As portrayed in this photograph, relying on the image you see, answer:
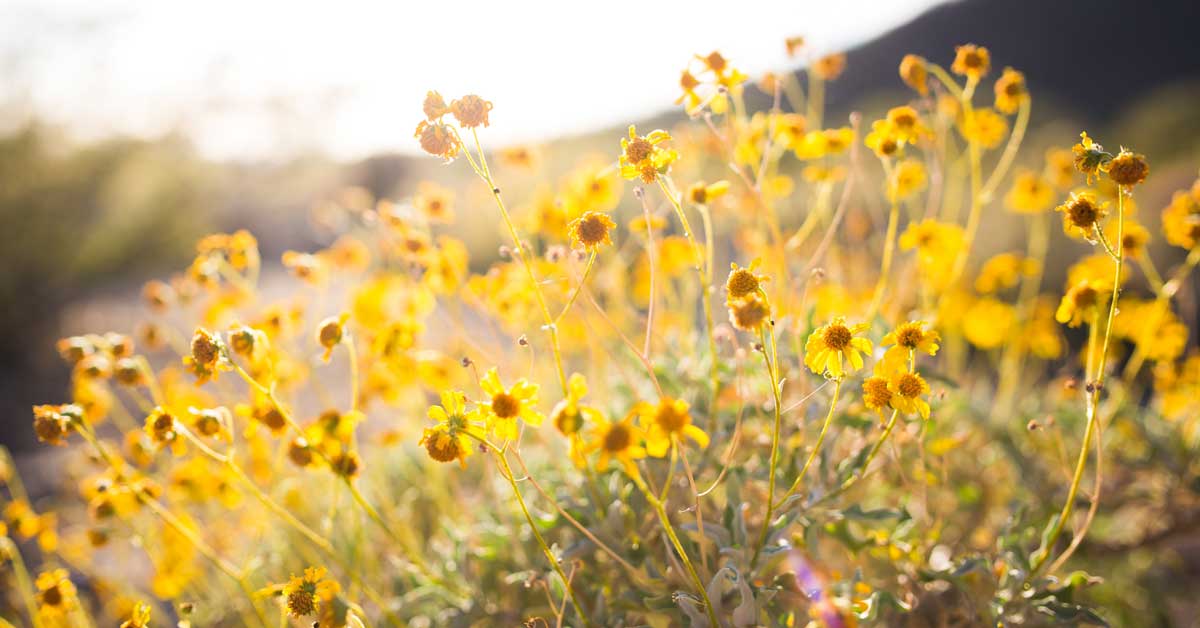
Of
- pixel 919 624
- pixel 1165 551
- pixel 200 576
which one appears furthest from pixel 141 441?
pixel 1165 551

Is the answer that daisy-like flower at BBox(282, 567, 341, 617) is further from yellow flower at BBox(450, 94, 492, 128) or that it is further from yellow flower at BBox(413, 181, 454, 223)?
yellow flower at BBox(413, 181, 454, 223)

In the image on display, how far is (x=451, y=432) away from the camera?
1311 mm

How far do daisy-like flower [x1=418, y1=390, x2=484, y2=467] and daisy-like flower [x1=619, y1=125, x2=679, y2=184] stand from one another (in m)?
0.54

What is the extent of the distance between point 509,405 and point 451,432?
115 millimetres

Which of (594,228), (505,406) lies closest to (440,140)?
(594,228)

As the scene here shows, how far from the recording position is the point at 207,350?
1.48 metres

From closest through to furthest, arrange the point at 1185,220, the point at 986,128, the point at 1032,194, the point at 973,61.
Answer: the point at 1185,220
the point at 973,61
the point at 986,128
the point at 1032,194

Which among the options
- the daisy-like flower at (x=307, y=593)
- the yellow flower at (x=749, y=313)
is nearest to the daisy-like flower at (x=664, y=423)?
the yellow flower at (x=749, y=313)

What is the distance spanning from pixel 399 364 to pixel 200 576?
4.26ft

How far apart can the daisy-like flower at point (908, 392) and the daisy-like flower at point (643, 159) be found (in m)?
0.58

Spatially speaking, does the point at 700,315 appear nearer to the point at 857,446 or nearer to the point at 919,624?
the point at 857,446

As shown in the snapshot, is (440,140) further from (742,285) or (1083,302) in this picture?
(1083,302)

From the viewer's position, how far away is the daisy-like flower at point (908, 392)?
1.31 meters

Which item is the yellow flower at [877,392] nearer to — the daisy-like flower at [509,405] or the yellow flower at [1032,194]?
the daisy-like flower at [509,405]
